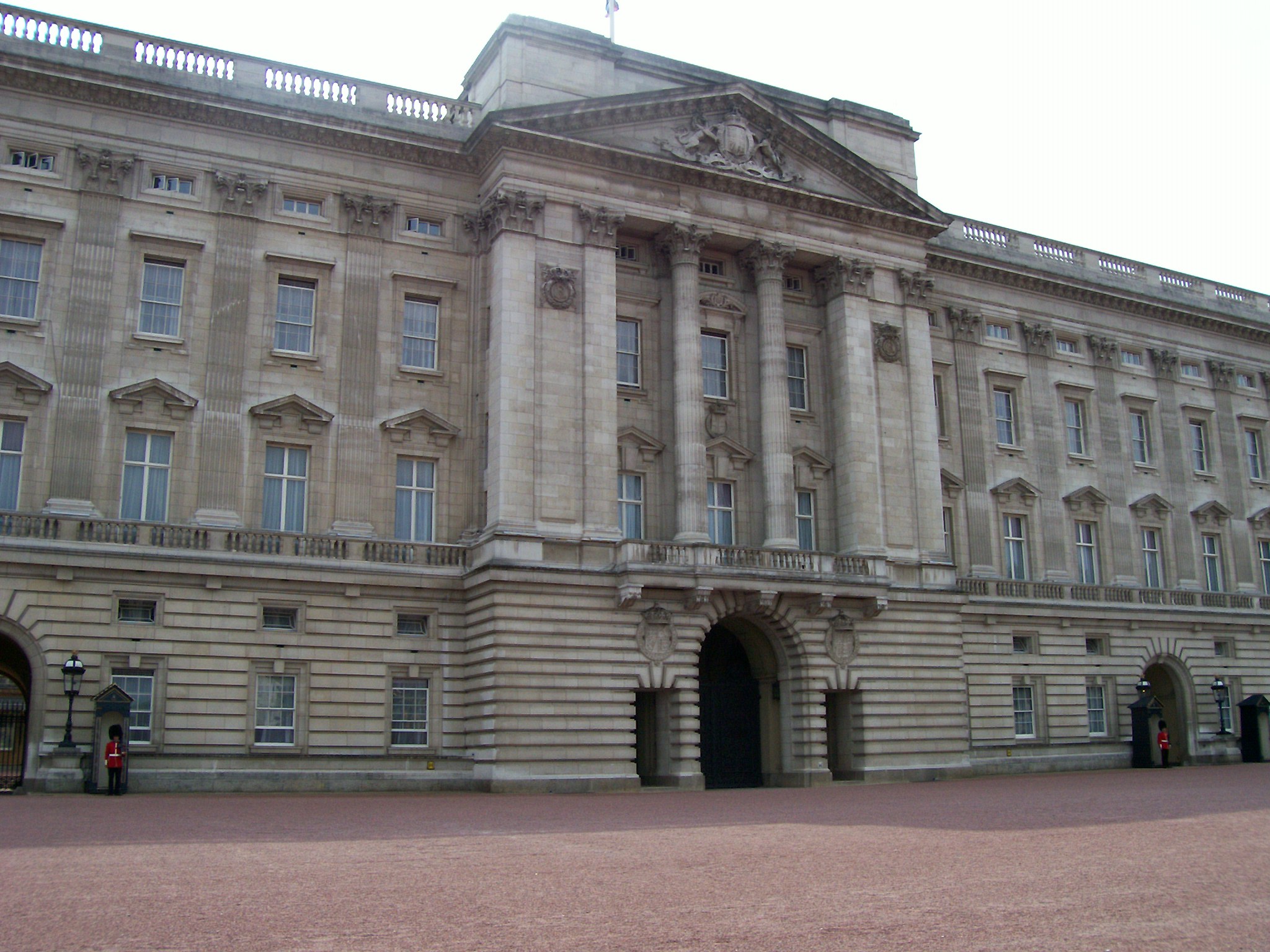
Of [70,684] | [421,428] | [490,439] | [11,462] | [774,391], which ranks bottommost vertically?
[70,684]

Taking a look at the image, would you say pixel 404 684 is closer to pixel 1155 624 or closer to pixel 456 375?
pixel 456 375

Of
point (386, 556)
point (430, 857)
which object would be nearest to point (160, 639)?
point (386, 556)

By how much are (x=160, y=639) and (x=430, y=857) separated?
1890cm

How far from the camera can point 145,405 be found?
34.1 metres

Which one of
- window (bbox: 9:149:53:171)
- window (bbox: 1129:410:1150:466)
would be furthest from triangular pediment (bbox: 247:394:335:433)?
window (bbox: 1129:410:1150:466)

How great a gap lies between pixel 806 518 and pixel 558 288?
11980 mm

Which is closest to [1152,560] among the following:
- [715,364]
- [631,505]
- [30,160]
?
[715,364]

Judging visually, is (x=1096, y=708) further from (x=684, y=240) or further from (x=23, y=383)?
(x=23, y=383)

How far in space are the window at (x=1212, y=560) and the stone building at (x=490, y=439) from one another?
35.3 feet

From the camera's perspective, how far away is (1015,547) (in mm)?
48438

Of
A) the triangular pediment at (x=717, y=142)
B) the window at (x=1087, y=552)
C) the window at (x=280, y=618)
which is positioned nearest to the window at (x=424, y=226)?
the triangular pediment at (x=717, y=142)

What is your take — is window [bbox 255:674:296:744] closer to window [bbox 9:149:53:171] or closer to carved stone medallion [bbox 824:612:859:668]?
window [bbox 9:149:53:171]

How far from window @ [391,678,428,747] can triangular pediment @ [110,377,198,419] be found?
997 cm

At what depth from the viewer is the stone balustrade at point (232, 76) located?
1367 inches
